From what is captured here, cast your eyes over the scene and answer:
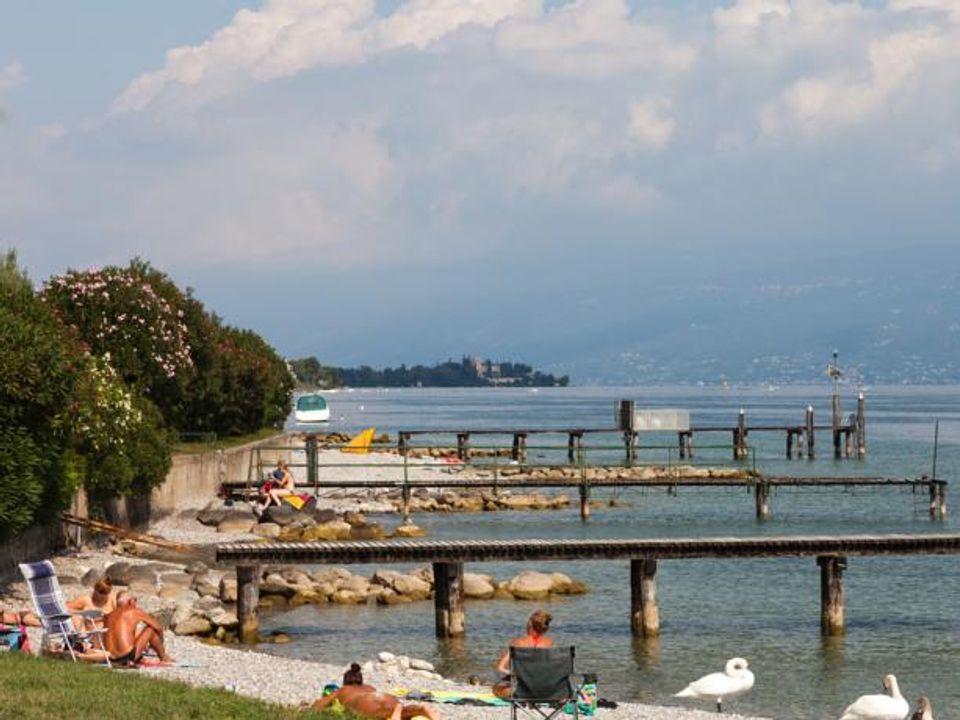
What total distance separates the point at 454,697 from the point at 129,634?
151 inches

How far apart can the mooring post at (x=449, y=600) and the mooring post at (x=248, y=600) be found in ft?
9.82

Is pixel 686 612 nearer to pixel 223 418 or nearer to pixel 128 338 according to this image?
pixel 128 338

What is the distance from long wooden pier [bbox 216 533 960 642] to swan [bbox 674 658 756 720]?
636cm

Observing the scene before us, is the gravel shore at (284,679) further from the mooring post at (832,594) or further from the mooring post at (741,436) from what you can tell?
the mooring post at (741,436)

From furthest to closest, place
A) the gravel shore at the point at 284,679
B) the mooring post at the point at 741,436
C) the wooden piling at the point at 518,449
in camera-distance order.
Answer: the mooring post at the point at 741,436
the wooden piling at the point at 518,449
the gravel shore at the point at 284,679

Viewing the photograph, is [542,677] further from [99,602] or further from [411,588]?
[411,588]

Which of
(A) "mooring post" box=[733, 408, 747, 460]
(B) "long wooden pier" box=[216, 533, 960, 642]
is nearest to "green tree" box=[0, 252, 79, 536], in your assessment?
(B) "long wooden pier" box=[216, 533, 960, 642]

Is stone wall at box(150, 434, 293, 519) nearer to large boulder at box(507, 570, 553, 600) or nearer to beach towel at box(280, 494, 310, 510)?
beach towel at box(280, 494, 310, 510)

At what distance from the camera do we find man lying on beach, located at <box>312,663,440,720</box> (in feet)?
51.3

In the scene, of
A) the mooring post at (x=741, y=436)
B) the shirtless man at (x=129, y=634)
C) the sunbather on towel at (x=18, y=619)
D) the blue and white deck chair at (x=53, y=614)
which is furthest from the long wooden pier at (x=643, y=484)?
the shirtless man at (x=129, y=634)

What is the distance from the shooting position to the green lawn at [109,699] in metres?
13.6

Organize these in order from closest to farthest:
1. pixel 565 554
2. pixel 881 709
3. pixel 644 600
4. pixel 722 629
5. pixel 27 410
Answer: pixel 881 709 < pixel 27 410 < pixel 565 554 < pixel 644 600 < pixel 722 629

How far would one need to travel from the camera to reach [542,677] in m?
16.6

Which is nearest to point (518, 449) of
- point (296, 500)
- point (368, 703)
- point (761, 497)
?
point (761, 497)
